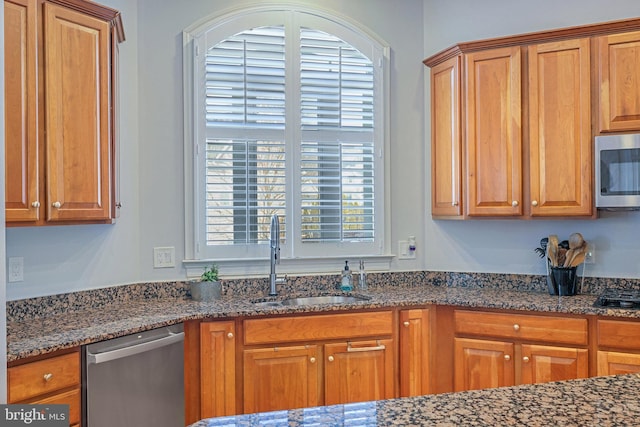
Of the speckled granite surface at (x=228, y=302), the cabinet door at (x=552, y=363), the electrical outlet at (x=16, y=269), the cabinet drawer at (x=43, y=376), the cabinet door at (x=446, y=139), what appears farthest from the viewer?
the cabinet door at (x=446, y=139)

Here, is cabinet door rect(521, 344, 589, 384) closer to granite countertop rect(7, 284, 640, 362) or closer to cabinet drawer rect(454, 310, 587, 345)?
cabinet drawer rect(454, 310, 587, 345)

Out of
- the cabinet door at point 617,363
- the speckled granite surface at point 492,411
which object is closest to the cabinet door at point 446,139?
the cabinet door at point 617,363

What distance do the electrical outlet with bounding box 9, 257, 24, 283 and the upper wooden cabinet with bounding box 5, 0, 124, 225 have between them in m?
0.43

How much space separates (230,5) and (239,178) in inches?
42.7

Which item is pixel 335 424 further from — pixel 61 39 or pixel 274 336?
pixel 61 39

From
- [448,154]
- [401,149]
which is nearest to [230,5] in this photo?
[401,149]

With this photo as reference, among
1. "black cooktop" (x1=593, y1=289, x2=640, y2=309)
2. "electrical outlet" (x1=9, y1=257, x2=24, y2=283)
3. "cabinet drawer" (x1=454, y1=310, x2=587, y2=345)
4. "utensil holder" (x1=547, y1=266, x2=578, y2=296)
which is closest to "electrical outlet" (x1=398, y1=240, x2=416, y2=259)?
"cabinet drawer" (x1=454, y1=310, x2=587, y2=345)

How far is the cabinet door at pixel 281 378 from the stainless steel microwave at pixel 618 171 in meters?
1.79

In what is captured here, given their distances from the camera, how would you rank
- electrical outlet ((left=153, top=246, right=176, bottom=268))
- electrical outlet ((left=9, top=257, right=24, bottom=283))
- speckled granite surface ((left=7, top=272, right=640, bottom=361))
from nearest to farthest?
1. speckled granite surface ((left=7, top=272, right=640, bottom=361))
2. electrical outlet ((left=9, top=257, right=24, bottom=283))
3. electrical outlet ((left=153, top=246, right=176, bottom=268))

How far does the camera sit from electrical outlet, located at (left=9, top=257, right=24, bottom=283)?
2629mm

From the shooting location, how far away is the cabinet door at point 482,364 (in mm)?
2912

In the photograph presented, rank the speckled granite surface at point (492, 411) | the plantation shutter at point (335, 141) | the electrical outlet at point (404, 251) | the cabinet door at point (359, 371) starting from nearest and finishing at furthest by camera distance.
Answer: the speckled granite surface at point (492, 411) → the cabinet door at point (359, 371) → the plantation shutter at point (335, 141) → the electrical outlet at point (404, 251)

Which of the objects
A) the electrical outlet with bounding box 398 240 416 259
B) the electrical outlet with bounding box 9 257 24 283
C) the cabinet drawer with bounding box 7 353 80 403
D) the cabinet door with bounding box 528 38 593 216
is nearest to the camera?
the cabinet drawer with bounding box 7 353 80 403

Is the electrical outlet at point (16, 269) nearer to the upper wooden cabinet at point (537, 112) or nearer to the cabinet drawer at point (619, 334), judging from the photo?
the upper wooden cabinet at point (537, 112)
